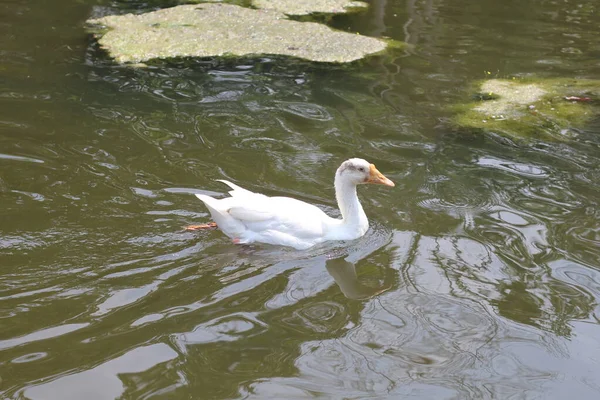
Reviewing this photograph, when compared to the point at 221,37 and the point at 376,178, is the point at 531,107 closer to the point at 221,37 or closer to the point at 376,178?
the point at 376,178

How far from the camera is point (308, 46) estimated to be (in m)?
8.90

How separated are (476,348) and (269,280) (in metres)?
1.35

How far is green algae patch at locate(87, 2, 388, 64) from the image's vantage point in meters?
8.65

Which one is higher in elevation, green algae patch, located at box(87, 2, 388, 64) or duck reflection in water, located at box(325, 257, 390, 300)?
green algae patch, located at box(87, 2, 388, 64)

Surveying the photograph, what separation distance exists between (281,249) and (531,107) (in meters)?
3.63

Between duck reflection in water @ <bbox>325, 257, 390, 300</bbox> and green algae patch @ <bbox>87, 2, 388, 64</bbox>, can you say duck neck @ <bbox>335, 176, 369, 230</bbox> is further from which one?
green algae patch @ <bbox>87, 2, 388, 64</bbox>

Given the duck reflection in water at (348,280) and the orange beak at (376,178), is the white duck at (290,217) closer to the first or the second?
the orange beak at (376,178)

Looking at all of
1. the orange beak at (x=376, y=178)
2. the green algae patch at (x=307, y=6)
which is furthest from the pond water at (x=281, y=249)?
the green algae patch at (x=307, y=6)

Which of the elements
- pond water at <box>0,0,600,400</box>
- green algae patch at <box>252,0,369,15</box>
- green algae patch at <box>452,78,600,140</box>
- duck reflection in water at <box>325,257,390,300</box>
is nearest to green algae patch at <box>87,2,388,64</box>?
pond water at <box>0,0,600,400</box>

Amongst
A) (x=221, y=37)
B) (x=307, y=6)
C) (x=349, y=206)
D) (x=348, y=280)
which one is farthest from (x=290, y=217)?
(x=307, y=6)

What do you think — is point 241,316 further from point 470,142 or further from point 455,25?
point 455,25

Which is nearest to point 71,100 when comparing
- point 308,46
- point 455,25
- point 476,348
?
point 308,46

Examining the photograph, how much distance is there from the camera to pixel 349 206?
5445 millimetres

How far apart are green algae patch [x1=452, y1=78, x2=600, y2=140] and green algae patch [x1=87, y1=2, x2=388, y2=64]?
1676mm
